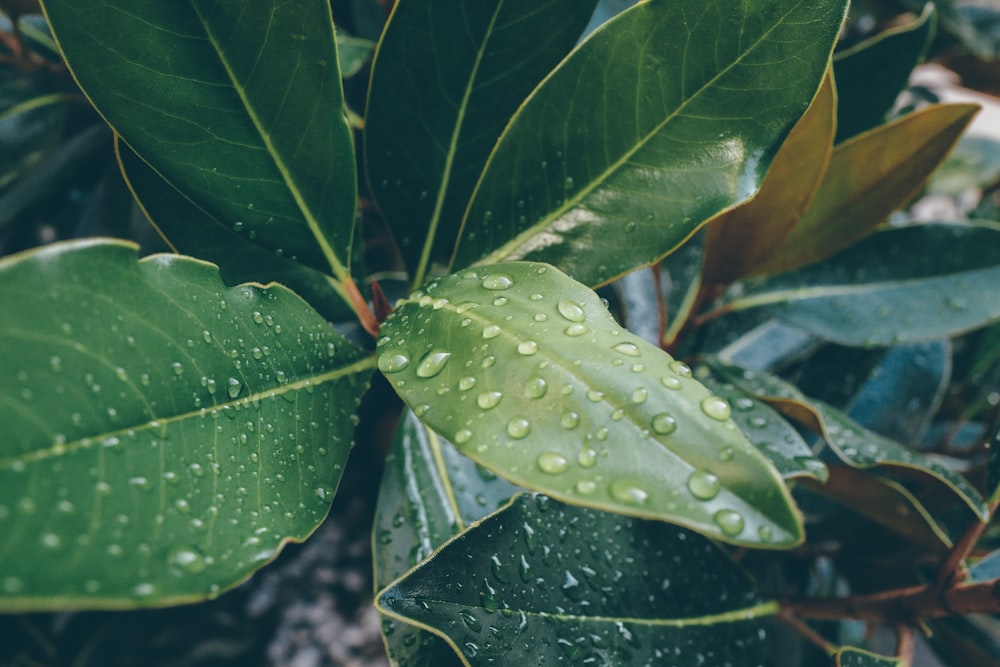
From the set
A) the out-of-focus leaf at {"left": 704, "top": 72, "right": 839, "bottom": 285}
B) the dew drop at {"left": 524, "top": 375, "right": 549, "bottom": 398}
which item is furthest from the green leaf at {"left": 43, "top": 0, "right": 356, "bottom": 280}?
the out-of-focus leaf at {"left": 704, "top": 72, "right": 839, "bottom": 285}

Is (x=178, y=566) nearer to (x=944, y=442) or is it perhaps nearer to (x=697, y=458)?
(x=697, y=458)

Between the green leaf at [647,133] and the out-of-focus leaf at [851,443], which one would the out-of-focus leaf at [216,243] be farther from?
the out-of-focus leaf at [851,443]

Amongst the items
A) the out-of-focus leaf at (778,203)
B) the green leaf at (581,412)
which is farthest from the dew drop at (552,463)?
the out-of-focus leaf at (778,203)

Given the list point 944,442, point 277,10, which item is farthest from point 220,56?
point 944,442

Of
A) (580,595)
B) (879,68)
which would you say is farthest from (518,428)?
(879,68)

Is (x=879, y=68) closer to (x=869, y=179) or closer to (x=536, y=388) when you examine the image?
(x=869, y=179)

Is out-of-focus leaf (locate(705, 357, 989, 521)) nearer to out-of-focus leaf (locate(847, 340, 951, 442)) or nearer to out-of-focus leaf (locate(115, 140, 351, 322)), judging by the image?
out-of-focus leaf (locate(847, 340, 951, 442))
